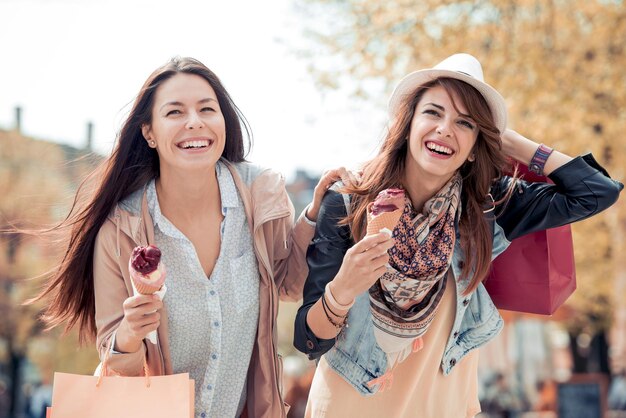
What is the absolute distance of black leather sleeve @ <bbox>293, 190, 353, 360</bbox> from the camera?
3400 millimetres

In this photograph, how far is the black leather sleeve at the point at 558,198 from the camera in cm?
370

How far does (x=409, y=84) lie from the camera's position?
12.0 feet

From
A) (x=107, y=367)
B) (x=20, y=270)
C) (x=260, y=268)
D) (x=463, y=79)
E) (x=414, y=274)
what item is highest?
(x=463, y=79)

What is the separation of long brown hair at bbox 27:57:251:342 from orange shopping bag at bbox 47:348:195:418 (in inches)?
18.7

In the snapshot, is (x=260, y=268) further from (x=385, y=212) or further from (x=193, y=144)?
(x=385, y=212)

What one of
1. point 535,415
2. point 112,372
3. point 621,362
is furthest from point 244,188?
point 621,362

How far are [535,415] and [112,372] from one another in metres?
17.2

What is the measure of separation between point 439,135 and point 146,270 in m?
1.30

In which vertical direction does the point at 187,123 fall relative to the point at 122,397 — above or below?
above

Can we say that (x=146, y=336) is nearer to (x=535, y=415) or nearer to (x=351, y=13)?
(x=351, y=13)

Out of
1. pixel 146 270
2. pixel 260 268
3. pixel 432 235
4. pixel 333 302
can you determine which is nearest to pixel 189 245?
pixel 260 268

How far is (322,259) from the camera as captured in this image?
11.5 feet

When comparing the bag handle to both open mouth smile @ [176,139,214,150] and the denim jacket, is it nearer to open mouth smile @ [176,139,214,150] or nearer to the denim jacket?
the denim jacket

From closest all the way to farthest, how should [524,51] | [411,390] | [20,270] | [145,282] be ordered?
1. [145,282]
2. [411,390]
3. [524,51]
4. [20,270]
